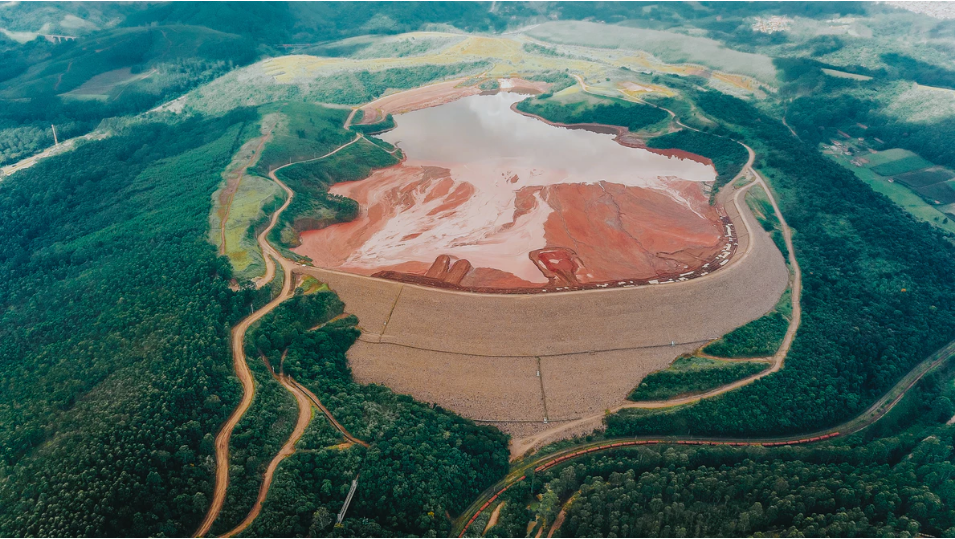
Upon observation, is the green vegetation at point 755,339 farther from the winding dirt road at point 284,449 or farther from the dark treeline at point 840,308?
the winding dirt road at point 284,449

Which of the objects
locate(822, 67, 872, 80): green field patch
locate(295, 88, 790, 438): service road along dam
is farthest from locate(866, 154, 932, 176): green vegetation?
locate(295, 88, 790, 438): service road along dam

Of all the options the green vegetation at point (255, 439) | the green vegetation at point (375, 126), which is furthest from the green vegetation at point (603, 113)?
the green vegetation at point (255, 439)

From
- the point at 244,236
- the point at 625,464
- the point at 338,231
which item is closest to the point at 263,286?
the point at 244,236

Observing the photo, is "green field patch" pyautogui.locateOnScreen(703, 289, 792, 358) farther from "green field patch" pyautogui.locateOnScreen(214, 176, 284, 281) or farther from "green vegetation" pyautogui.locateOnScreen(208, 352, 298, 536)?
"green field patch" pyautogui.locateOnScreen(214, 176, 284, 281)

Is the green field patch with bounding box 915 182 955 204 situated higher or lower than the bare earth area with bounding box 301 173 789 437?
higher

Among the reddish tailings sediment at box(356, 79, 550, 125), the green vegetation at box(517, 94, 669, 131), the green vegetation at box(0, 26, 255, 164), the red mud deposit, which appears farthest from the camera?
the reddish tailings sediment at box(356, 79, 550, 125)

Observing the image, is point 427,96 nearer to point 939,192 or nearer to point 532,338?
point 532,338

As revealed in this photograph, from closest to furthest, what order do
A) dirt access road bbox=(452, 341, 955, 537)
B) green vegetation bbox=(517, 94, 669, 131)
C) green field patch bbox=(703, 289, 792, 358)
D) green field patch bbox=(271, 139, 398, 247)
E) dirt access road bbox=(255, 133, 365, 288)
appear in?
dirt access road bbox=(452, 341, 955, 537) → green field patch bbox=(703, 289, 792, 358) → dirt access road bbox=(255, 133, 365, 288) → green field patch bbox=(271, 139, 398, 247) → green vegetation bbox=(517, 94, 669, 131)
